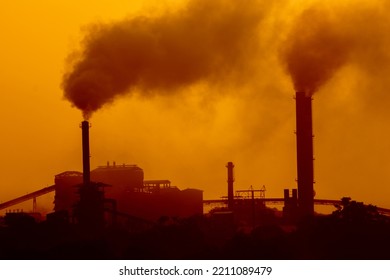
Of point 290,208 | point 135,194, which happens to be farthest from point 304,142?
point 135,194

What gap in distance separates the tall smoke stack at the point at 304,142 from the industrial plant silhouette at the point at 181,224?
0.20ft

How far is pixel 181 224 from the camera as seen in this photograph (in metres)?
54.0

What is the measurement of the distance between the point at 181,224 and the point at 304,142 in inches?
392

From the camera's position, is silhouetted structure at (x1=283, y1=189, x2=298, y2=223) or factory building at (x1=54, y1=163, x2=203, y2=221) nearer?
silhouetted structure at (x1=283, y1=189, x2=298, y2=223)

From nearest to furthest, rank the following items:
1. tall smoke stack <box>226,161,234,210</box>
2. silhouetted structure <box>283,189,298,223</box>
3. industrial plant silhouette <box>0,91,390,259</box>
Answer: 1. industrial plant silhouette <box>0,91,390,259</box>
2. silhouetted structure <box>283,189,298,223</box>
3. tall smoke stack <box>226,161,234,210</box>

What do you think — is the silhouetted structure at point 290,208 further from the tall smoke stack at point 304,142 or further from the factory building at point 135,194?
the factory building at point 135,194

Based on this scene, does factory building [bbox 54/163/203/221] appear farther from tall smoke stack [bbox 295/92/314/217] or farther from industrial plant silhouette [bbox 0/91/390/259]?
tall smoke stack [bbox 295/92/314/217]

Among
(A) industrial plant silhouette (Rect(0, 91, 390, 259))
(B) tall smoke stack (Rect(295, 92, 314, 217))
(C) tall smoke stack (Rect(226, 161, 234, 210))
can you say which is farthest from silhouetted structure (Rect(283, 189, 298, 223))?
(C) tall smoke stack (Rect(226, 161, 234, 210))

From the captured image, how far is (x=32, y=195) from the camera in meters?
79.2

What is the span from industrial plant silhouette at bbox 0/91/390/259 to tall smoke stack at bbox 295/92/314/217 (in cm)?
6

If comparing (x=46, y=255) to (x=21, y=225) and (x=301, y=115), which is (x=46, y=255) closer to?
(x=21, y=225)

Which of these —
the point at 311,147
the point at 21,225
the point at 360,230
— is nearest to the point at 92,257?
the point at 360,230

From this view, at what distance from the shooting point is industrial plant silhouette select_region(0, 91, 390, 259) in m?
37.0
